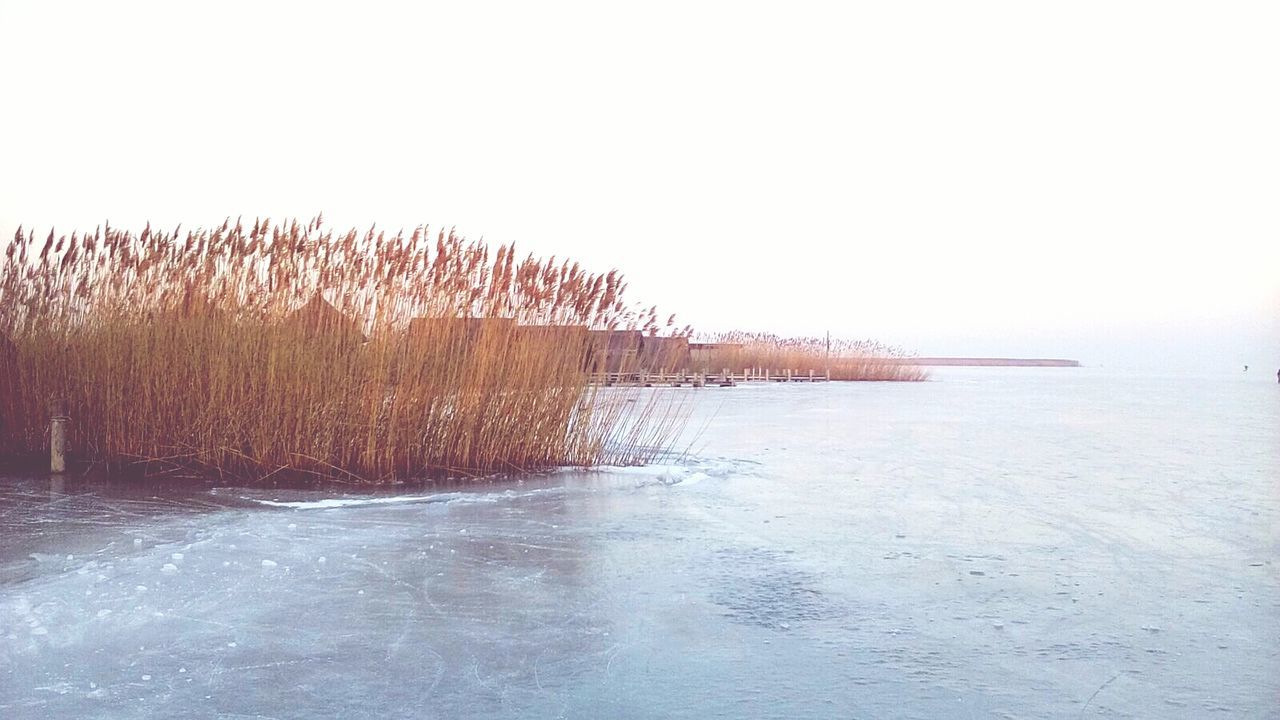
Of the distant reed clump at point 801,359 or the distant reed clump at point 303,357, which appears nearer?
the distant reed clump at point 303,357

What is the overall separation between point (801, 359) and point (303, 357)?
98.7ft

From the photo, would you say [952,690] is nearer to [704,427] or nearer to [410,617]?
[410,617]

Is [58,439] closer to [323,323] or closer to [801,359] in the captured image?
[323,323]

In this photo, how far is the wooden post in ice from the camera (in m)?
7.45

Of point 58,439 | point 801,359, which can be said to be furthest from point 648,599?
point 801,359

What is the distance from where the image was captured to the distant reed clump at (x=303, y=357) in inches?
280

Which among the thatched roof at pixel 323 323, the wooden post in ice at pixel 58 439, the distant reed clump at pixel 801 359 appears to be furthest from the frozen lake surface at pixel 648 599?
the distant reed clump at pixel 801 359

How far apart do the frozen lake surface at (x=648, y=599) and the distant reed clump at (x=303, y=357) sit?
2.05 feet

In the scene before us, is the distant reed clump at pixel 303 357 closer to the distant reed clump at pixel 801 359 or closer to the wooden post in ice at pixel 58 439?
the wooden post in ice at pixel 58 439

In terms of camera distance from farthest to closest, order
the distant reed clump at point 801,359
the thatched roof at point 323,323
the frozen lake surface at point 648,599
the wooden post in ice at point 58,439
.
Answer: the distant reed clump at point 801,359, the wooden post in ice at point 58,439, the thatched roof at point 323,323, the frozen lake surface at point 648,599

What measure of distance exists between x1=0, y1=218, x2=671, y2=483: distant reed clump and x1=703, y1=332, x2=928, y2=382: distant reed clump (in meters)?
26.7

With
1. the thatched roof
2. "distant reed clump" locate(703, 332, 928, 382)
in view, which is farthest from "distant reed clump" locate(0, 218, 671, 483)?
"distant reed clump" locate(703, 332, 928, 382)

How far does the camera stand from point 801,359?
36000 mm

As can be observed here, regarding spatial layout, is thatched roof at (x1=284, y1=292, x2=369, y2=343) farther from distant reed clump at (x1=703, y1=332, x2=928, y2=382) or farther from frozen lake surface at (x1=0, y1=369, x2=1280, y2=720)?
distant reed clump at (x1=703, y1=332, x2=928, y2=382)
